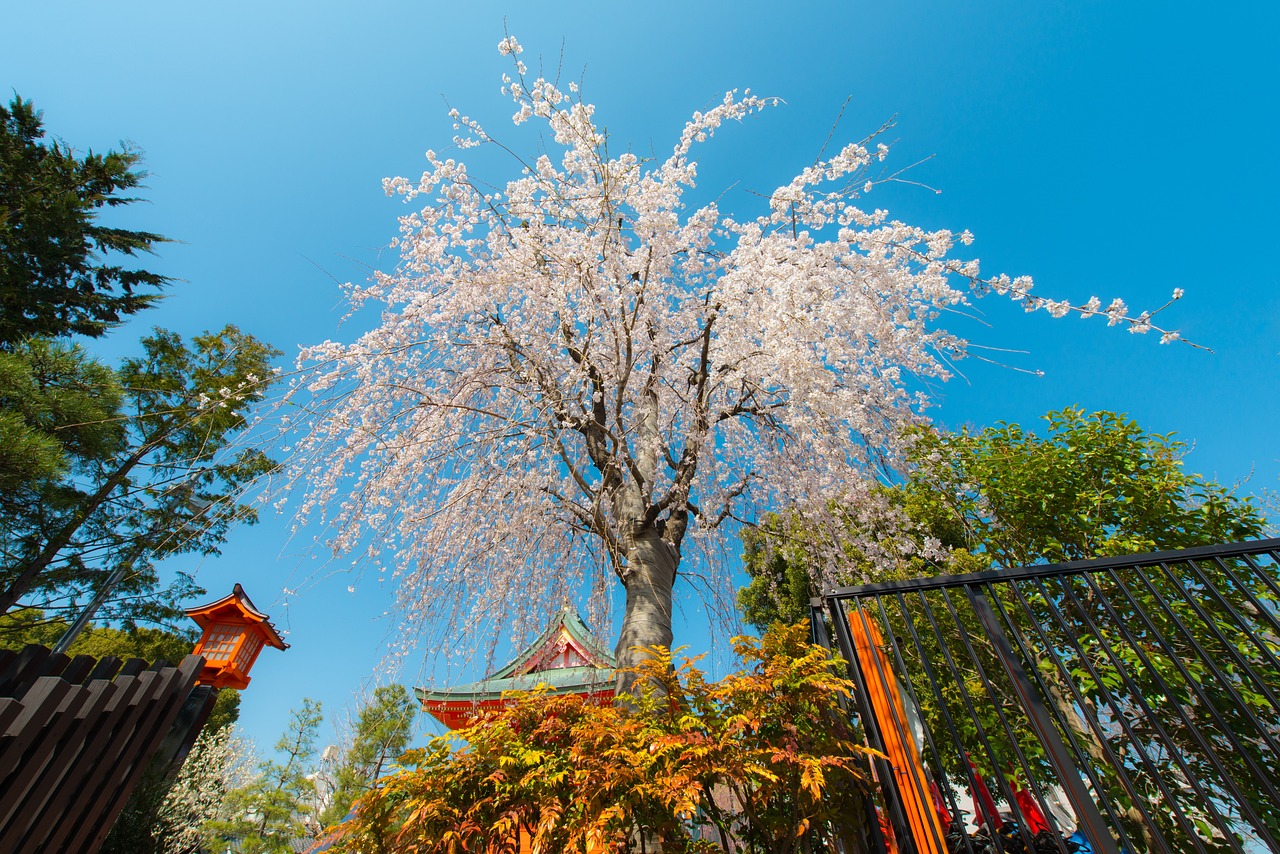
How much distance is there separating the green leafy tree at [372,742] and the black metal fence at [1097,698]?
10.0 metres

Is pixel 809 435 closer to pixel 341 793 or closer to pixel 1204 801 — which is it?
pixel 1204 801

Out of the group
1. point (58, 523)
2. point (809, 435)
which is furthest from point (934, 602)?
point (58, 523)

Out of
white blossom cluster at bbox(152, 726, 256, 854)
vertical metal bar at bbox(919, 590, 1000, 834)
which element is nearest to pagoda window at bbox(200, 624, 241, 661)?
white blossom cluster at bbox(152, 726, 256, 854)

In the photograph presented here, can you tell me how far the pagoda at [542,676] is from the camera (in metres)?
5.48

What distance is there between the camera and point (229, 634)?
29.7ft

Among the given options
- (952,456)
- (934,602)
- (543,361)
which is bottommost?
(934,602)

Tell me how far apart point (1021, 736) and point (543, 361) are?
5843 millimetres

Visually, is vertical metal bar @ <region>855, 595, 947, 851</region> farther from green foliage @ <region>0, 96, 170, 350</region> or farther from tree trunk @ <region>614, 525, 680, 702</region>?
green foliage @ <region>0, 96, 170, 350</region>

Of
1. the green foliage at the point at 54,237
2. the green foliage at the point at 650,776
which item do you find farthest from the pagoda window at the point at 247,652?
the green foliage at the point at 650,776

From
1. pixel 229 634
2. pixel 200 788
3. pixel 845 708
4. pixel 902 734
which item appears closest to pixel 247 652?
pixel 229 634

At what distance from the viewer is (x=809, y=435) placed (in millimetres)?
4816

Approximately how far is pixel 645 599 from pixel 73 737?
297cm

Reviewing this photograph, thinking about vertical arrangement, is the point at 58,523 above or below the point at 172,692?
above

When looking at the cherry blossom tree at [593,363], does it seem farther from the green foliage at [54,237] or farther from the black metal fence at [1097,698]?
the green foliage at [54,237]
